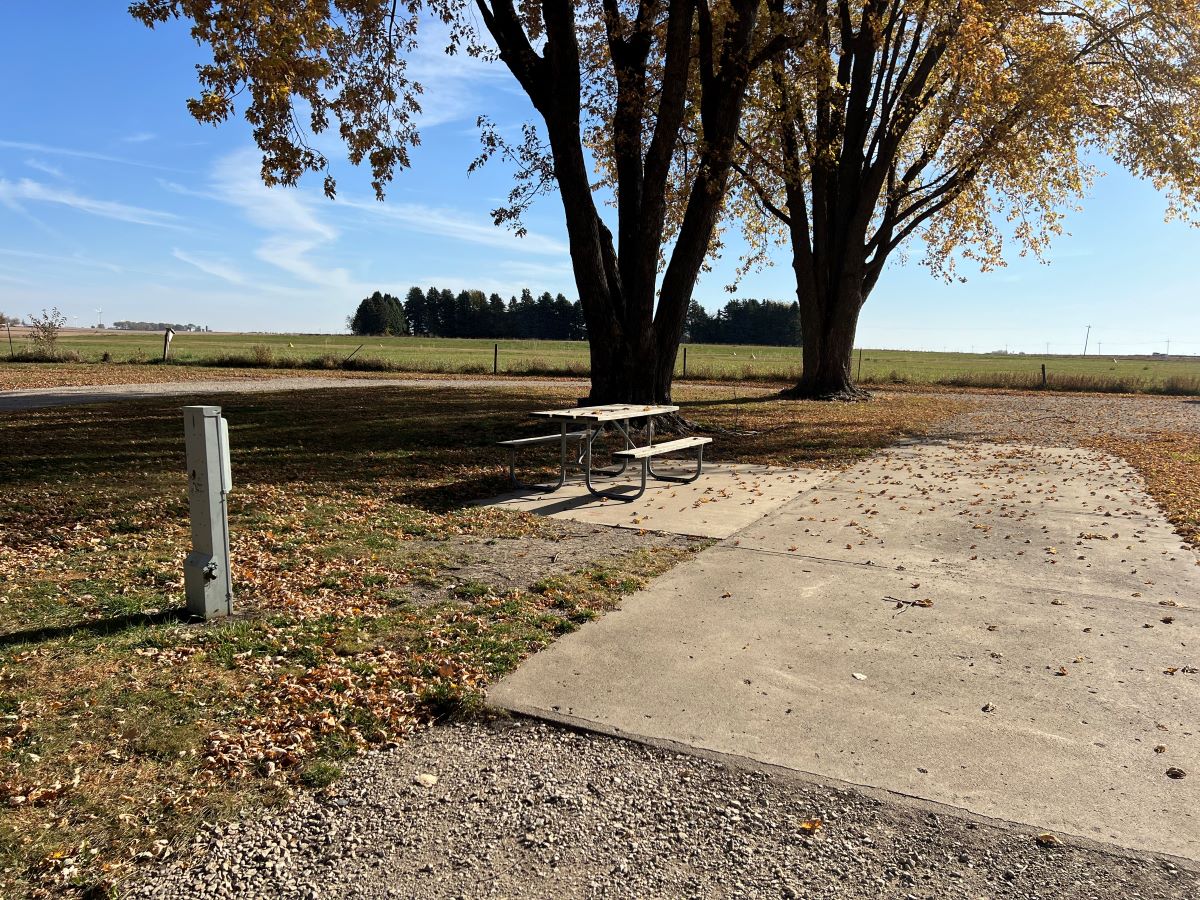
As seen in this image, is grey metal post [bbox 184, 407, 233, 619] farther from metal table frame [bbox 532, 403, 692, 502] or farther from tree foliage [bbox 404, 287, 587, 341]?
tree foliage [bbox 404, 287, 587, 341]

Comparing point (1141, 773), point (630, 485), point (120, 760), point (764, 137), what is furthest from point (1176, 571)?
point (764, 137)

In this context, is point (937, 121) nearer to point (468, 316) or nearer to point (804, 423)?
point (804, 423)


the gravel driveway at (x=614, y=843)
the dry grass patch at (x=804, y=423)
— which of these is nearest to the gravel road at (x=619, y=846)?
the gravel driveway at (x=614, y=843)

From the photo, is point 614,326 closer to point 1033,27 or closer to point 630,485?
point 630,485

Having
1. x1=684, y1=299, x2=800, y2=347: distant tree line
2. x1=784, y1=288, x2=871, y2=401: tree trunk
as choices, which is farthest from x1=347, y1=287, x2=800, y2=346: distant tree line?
x1=784, y1=288, x2=871, y2=401: tree trunk

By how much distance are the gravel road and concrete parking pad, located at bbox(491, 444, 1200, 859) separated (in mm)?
198

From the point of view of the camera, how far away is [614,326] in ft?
41.7

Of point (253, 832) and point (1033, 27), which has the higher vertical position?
point (1033, 27)

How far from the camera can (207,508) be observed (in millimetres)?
4457

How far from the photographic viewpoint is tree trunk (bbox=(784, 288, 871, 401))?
2091 centimetres

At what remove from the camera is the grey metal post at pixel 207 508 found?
4441 mm

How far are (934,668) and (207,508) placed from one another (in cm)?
384

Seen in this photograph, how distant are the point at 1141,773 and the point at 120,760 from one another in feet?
12.2

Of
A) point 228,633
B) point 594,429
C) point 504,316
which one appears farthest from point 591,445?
point 504,316
